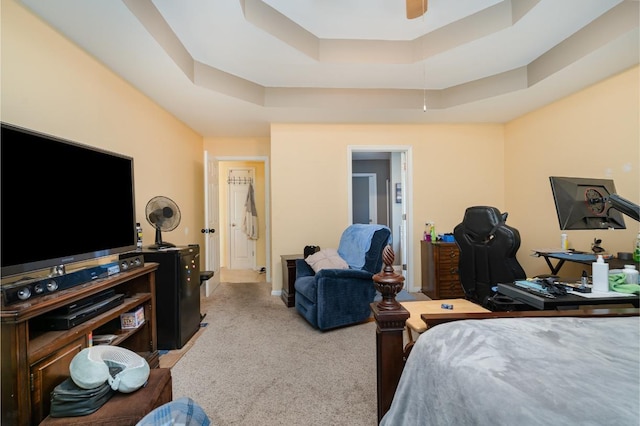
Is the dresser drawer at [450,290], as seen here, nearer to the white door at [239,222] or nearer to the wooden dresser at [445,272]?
the wooden dresser at [445,272]

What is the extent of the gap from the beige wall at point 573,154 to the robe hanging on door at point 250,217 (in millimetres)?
4541

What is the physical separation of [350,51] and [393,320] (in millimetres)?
2637

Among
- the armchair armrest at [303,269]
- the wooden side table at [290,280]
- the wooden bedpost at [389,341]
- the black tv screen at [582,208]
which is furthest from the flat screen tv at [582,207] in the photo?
the wooden side table at [290,280]

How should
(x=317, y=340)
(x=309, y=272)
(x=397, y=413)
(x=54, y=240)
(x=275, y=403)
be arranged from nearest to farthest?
(x=397, y=413), (x=54, y=240), (x=275, y=403), (x=317, y=340), (x=309, y=272)

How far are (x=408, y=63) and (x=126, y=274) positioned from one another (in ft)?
10.3

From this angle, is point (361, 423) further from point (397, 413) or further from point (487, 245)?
point (487, 245)

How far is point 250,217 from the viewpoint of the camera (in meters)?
5.85

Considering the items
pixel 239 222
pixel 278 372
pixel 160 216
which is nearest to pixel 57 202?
pixel 160 216

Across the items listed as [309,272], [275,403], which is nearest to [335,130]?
[309,272]

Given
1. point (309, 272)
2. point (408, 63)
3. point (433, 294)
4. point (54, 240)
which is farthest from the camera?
point (433, 294)

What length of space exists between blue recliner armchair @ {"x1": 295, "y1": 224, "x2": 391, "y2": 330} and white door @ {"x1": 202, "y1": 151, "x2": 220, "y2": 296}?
1.79 m

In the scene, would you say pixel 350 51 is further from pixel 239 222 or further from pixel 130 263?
pixel 239 222

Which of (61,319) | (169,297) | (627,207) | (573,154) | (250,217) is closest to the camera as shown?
(627,207)

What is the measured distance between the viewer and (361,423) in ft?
5.16
